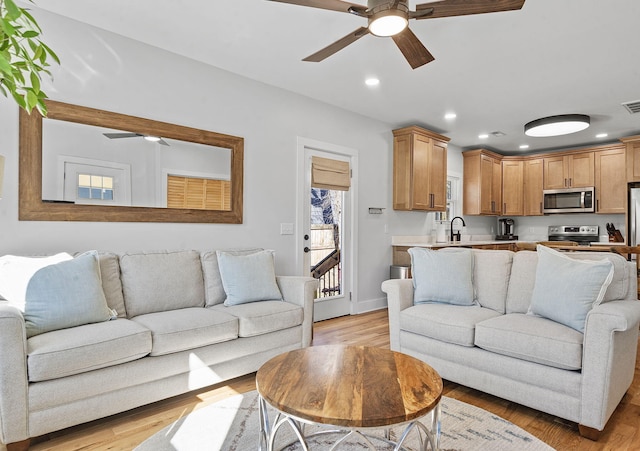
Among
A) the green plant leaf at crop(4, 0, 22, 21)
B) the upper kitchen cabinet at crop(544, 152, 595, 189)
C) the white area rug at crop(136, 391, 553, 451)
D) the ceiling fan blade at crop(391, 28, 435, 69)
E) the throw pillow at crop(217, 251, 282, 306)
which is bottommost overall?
the white area rug at crop(136, 391, 553, 451)

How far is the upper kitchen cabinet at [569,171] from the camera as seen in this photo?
6.14 metres

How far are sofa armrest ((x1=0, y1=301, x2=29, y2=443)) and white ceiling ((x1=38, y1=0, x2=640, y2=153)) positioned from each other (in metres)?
2.15

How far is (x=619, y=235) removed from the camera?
20.2 feet

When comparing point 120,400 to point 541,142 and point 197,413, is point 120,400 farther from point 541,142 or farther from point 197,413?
point 541,142

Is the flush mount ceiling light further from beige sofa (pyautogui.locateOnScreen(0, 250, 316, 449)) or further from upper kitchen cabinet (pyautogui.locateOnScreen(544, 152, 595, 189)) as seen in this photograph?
beige sofa (pyautogui.locateOnScreen(0, 250, 316, 449))

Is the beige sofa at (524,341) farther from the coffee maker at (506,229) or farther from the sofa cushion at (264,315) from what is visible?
the coffee maker at (506,229)

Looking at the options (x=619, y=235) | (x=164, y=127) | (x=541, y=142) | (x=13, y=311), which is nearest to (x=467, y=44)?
(x=164, y=127)

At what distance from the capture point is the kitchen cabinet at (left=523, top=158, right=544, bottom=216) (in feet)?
22.1

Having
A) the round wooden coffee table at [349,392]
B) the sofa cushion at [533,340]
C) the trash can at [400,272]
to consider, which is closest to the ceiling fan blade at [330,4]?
the round wooden coffee table at [349,392]

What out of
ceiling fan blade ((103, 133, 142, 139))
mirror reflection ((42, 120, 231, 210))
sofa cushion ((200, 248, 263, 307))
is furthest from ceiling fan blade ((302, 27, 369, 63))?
sofa cushion ((200, 248, 263, 307))

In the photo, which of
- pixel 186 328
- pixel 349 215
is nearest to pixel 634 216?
pixel 349 215

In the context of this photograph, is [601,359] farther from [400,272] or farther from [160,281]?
[400,272]

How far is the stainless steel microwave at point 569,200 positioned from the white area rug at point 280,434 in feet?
17.5

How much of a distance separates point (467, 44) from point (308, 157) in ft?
6.50
